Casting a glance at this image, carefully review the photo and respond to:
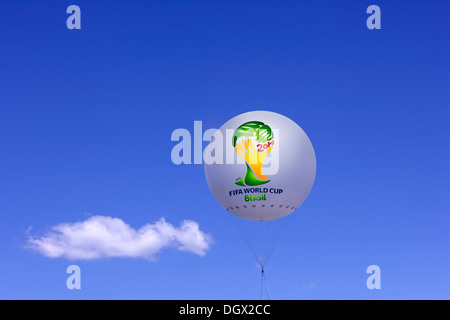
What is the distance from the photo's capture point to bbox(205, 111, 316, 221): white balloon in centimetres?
2492

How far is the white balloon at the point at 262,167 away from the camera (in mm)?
24922

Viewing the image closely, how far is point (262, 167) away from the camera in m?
24.8

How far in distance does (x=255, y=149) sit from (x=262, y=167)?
2.82ft

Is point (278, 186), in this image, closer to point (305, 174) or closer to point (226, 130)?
point (305, 174)

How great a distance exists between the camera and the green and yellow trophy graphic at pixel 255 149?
24844mm

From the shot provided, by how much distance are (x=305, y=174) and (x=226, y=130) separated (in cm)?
421

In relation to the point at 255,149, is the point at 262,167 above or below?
below

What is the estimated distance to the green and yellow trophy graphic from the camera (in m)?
24.8
